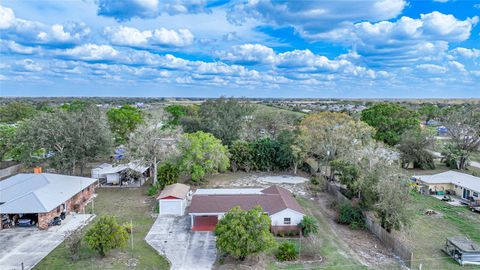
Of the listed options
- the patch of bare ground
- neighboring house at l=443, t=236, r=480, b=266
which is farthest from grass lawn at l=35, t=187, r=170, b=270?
neighboring house at l=443, t=236, r=480, b=266

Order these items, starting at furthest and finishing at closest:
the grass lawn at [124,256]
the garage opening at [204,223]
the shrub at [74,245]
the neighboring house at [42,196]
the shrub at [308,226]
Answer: the garage opening at [204,223] → the neighboring house at [42,196] → the shrub at [308,226] → the shrub at [74,245] → the grass lawn at [124,256]

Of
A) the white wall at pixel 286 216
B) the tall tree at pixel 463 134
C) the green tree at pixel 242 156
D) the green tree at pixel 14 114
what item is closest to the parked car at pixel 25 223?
the white wall at pixel 286 216

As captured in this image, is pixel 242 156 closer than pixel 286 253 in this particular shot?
No

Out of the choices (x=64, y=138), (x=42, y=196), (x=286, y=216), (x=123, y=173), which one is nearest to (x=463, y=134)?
(x=286, y=216)

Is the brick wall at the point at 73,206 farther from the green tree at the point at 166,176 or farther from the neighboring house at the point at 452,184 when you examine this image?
the neighboring house at the point at 452,184

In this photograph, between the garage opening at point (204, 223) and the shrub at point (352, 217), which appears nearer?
the garage opening at point (204, 223)

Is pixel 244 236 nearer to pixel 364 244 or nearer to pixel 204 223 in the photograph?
pixel 204 223
